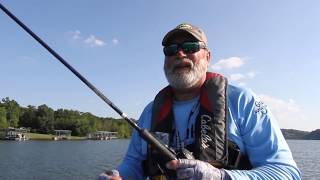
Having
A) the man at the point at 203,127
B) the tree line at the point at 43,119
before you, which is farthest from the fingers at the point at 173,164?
the tree line at the point at 43,119

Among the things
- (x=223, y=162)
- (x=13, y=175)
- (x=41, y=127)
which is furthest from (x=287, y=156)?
(x=41, y=127)

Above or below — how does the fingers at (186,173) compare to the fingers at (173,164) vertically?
below

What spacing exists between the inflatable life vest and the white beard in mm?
185

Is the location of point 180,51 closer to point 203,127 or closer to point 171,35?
point 171,35

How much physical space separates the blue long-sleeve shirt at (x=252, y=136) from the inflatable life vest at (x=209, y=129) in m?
0.08

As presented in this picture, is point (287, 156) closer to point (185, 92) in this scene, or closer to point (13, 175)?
point (185, 92)

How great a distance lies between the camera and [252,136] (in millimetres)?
4148

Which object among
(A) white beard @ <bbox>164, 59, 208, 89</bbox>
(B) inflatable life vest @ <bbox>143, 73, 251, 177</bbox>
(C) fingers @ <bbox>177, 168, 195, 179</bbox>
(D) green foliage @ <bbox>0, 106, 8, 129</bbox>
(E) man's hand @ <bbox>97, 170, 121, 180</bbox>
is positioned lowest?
(E) man's hand @ <bbox>97, 170, 121, 180</bbox>

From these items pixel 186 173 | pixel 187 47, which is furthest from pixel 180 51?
pixel 186 173

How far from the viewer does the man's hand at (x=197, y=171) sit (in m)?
3.67

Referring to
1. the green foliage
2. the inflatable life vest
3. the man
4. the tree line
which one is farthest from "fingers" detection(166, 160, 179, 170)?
the tree line

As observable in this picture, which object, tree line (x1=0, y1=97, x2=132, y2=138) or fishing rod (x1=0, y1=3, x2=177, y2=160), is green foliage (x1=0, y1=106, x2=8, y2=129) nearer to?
tree line (x1=0, y1=97, x2=132, y2=138)

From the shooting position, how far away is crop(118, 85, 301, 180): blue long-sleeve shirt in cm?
386

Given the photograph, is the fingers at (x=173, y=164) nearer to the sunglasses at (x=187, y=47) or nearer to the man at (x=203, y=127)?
the man at (x=203, y=127)
